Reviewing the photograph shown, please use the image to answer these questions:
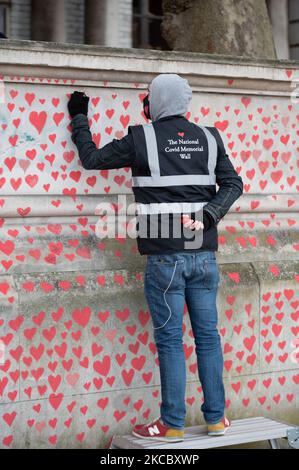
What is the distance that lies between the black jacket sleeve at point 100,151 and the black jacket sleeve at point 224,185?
Result: 1.38 ft

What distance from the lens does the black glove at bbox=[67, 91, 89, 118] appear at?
5430 mm

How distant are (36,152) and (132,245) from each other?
70 cm

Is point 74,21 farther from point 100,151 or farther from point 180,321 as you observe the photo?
point 180,321

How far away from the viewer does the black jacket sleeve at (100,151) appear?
5168 millimetres

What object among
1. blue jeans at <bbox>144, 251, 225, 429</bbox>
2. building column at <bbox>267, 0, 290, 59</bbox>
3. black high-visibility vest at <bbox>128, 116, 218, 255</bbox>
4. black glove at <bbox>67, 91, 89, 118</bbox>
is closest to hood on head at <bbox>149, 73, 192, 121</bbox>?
black high-visibility vest at <bbox>128, 116, 218, 255</bbox>

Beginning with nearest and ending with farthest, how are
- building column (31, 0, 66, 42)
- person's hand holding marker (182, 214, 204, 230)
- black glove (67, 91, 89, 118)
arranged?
person's hand holding marker (182, 214, 204, 230) < black glove (67, 91, 89, 118) < building column (31, 0, 66, 42)

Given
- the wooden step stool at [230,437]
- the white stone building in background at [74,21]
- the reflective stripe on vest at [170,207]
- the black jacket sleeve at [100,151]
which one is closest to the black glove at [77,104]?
the black jacket sleeve at [100,151]

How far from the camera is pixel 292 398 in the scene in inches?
246

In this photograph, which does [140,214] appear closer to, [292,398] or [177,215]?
[177,215]

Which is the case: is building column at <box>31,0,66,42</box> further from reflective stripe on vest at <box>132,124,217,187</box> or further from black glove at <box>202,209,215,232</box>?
black glove at <box>202,209,215,232</box>

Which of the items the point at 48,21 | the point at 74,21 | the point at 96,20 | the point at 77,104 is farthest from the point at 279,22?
the point at 77,104

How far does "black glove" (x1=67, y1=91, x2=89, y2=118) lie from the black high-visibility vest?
0.38m

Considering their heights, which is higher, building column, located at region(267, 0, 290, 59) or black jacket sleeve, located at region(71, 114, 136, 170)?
building column, located at region(267, 0, 290, 59)

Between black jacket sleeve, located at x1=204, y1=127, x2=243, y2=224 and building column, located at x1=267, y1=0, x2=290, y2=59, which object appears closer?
black jacket sleeve, located at x1=204, y1=127, x2=243, y2=224
